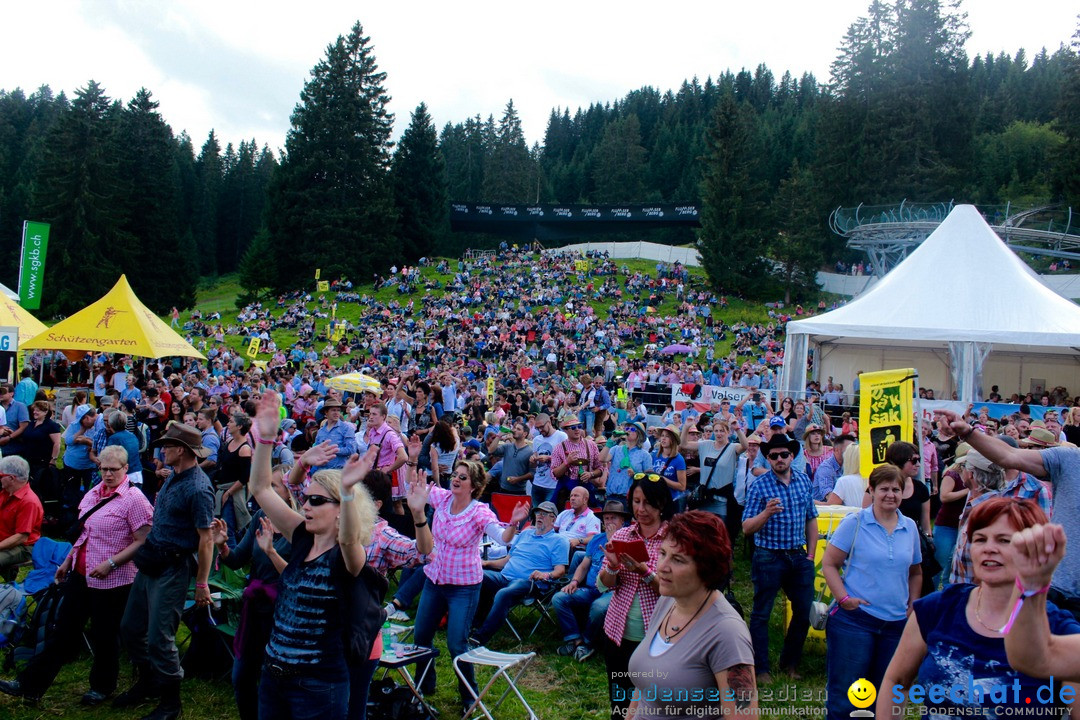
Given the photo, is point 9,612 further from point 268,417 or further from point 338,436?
point 338,436

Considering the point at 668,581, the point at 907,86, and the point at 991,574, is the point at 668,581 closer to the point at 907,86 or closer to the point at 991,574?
the point at 991,574

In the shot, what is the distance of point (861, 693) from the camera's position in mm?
3674

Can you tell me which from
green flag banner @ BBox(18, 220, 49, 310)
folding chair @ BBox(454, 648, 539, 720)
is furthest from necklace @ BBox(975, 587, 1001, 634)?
green flag banner @ BBox(18, 220, 49, 310)

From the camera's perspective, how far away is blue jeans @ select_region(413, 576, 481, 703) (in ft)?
15.5

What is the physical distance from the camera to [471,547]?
4.75 m

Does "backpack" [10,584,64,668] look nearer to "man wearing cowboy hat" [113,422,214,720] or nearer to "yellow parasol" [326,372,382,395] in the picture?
"man wearing cowboy hat" [113,422,214,720]

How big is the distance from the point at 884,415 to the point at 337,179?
4813 cm

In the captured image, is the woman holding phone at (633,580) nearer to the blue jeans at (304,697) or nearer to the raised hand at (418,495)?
the raised hand at (418,495)

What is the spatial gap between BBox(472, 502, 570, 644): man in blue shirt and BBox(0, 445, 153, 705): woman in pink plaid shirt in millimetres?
2464

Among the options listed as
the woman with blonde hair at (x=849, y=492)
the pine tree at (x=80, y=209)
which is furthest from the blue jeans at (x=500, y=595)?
the pine tree at (x=80, y=209)

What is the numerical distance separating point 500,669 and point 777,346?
101ft

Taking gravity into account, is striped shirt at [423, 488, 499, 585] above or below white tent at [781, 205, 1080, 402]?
below

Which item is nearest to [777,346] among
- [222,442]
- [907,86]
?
[907,86]

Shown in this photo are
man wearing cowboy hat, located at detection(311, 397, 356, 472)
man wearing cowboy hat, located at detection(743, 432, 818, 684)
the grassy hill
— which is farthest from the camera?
the grassy hill
